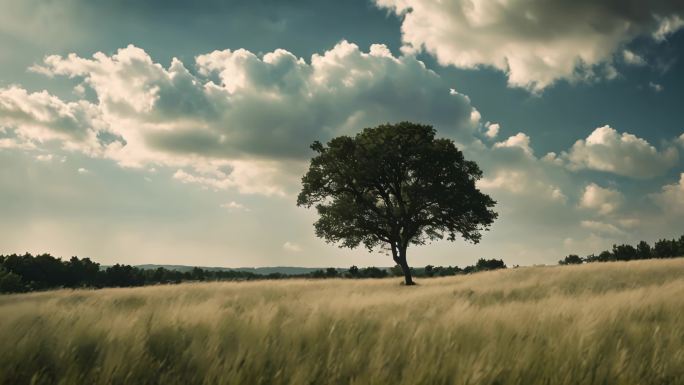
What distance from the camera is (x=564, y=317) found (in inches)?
242

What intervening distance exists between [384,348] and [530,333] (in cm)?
193

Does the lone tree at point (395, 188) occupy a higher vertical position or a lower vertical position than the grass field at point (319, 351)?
higher

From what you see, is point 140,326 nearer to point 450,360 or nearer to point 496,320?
point 450,360

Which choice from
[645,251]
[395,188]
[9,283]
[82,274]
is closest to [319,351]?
Answer: [395,188]

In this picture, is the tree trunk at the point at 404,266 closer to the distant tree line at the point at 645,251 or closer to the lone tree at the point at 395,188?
the lone tree at the point at 395,188

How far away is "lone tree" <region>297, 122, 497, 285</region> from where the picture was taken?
Answer: 1190 inches

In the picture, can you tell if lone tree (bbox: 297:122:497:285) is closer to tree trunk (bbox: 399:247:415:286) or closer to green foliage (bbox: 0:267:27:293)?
tree trunk (bbox: 399:247:415:286)

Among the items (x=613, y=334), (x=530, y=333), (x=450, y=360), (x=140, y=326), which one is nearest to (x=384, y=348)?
(x=450, y=360)

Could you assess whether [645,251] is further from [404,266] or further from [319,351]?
[319,351]

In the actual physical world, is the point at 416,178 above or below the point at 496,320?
above

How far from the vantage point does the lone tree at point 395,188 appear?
99.2 ft

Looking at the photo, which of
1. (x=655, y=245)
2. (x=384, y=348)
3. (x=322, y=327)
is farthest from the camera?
(x=655, y=245)

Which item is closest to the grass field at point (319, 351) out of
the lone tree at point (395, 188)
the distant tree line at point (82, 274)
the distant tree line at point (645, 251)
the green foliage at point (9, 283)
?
the lone tree at point (395, 188)

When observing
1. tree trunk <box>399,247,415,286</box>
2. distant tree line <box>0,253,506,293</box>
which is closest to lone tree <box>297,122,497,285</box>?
tree trunk <box>399,247,415,286</box>
